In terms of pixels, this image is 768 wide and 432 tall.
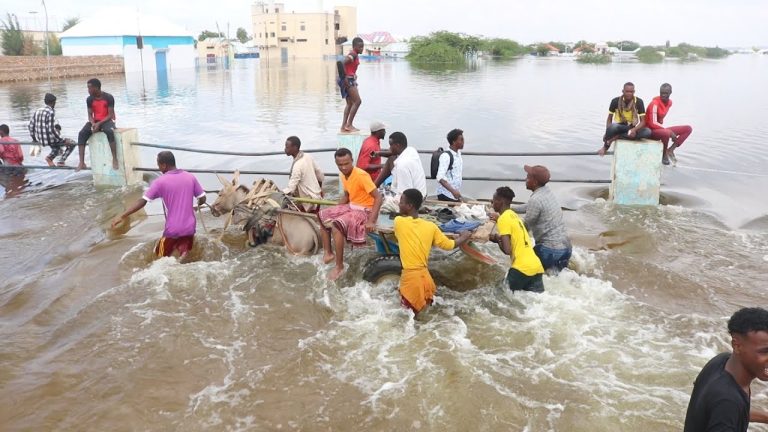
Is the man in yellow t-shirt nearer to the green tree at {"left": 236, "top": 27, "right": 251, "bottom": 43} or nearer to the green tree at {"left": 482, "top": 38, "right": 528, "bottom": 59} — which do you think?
the green tree at {"left": 482, "top": 38, "right": 528, "bottom": 59}

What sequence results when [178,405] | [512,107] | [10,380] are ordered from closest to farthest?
[178,405], [10,380], [512,107]

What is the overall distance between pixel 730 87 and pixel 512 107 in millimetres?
18790

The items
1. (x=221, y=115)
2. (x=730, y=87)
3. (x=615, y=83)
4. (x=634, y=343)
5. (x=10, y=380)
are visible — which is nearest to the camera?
(x=10, y=380)

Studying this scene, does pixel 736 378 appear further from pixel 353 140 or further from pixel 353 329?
pixel 353 140

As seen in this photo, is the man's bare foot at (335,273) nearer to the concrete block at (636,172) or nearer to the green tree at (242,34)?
the concrete block at (636,172)

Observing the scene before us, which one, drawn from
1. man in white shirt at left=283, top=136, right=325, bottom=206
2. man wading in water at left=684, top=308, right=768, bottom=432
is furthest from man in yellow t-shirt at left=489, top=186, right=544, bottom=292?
man wading in water at left=684, top=308, right=768, bottom=432

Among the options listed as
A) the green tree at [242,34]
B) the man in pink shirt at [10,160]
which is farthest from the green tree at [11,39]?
the green tree at [242,34]

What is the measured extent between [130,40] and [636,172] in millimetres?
55678

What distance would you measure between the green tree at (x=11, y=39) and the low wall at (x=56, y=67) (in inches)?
277

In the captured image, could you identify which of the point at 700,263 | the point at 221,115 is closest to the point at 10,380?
the point at 700,263

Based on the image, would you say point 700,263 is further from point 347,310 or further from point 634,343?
point 347,310

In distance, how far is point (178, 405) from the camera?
14.6ft

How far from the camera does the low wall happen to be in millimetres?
37375

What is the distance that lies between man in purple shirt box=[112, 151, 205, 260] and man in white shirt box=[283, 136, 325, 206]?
1.18 m
